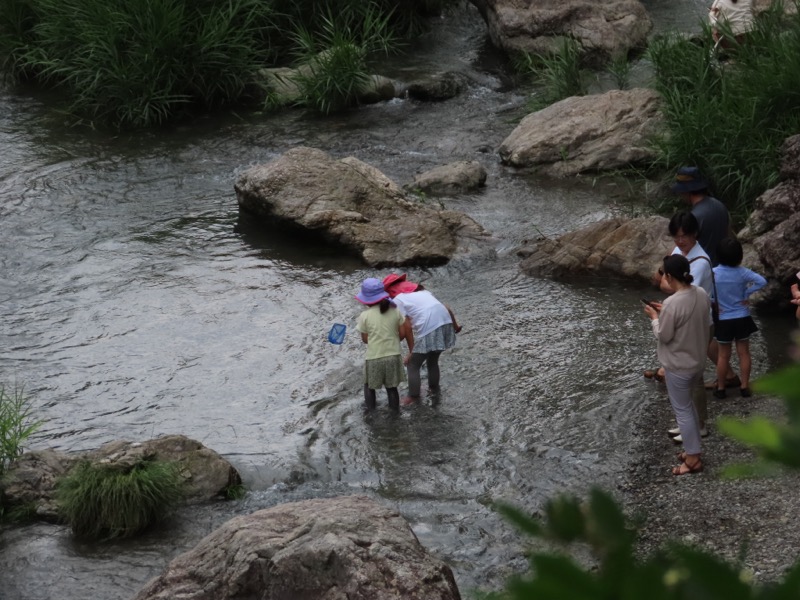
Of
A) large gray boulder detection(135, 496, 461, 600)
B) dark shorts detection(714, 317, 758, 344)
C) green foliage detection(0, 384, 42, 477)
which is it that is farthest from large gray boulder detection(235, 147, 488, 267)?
large gray boulder detection(135, 496, 461, 600)

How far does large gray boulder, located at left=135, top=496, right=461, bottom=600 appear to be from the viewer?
4770 millimetres

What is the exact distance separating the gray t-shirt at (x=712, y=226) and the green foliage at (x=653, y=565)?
717 centimetres

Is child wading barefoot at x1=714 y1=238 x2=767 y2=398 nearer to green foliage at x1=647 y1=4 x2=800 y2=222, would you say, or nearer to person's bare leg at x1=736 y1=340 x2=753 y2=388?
person's bare leg at x1=736 y1=340 x2=753 y2=388

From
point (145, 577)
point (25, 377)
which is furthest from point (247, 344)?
point (145, 577)

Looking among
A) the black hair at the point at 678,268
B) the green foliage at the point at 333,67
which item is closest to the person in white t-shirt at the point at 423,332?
the black hair at the point at 678,268

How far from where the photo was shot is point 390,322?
794 cm

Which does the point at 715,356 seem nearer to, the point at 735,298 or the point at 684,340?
the point at 735,298

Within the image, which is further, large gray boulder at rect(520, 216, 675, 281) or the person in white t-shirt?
large gray boulder at rect(520, 216, 675, 281)

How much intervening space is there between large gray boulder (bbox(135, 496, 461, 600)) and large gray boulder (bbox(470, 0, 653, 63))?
11999 mm

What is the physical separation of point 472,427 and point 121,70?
9256mm

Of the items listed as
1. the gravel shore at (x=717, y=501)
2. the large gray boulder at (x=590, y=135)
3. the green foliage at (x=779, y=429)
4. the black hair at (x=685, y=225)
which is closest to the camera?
the green foliage at (x=779, y=429)

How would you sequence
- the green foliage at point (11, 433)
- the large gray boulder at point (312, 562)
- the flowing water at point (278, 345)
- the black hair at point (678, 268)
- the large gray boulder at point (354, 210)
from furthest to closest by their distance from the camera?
the large gray boulder at point (354, 210), the green foliage at point (11, 433), the flowing water at point (278, 345), the black hair at point (678, 268), the large gray boulder at point (312, 562)

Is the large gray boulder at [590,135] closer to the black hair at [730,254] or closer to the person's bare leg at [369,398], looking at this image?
the black hair at [730,254]

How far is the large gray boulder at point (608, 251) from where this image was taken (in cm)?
995
